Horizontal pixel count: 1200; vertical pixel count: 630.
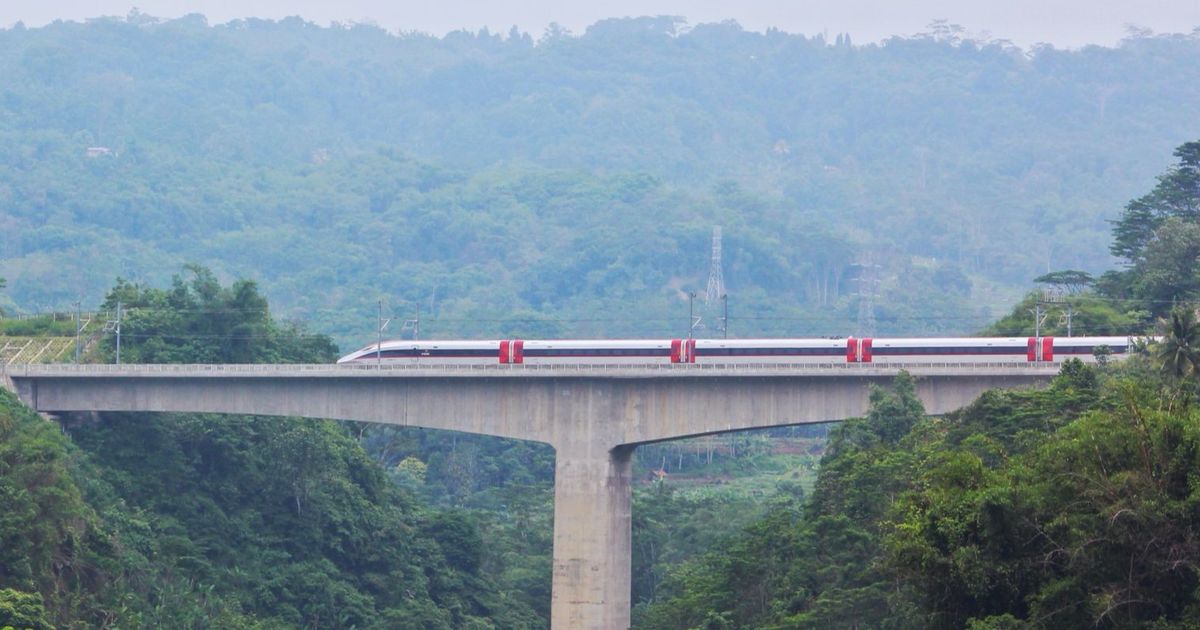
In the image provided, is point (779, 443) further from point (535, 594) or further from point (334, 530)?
point (334, 530)

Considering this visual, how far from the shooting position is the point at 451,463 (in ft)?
497

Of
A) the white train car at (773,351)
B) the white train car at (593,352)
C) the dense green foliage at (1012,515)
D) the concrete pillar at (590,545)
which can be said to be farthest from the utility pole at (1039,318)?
the concrete pillar at (590,545)

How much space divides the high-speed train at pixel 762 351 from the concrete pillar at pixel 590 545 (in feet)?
17.5

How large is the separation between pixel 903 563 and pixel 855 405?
105 feet

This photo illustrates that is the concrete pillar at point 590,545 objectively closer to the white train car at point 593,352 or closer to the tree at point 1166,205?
the white train car at point 593,352

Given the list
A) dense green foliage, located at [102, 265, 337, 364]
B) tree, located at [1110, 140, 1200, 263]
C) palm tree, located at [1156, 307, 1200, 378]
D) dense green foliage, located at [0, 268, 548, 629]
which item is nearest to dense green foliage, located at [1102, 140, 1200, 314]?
tree, located at [1110, 140, 1200, 263]

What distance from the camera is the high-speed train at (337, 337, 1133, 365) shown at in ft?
278

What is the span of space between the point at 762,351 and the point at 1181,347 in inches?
829

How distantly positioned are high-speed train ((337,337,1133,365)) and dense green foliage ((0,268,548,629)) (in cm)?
724

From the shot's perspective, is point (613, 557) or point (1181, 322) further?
point (613, 557)

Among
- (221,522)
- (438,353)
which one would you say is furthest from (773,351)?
(221,522)

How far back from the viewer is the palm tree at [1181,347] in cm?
7062

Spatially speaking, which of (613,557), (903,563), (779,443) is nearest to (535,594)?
(613,557)

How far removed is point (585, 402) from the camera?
84875 mm
